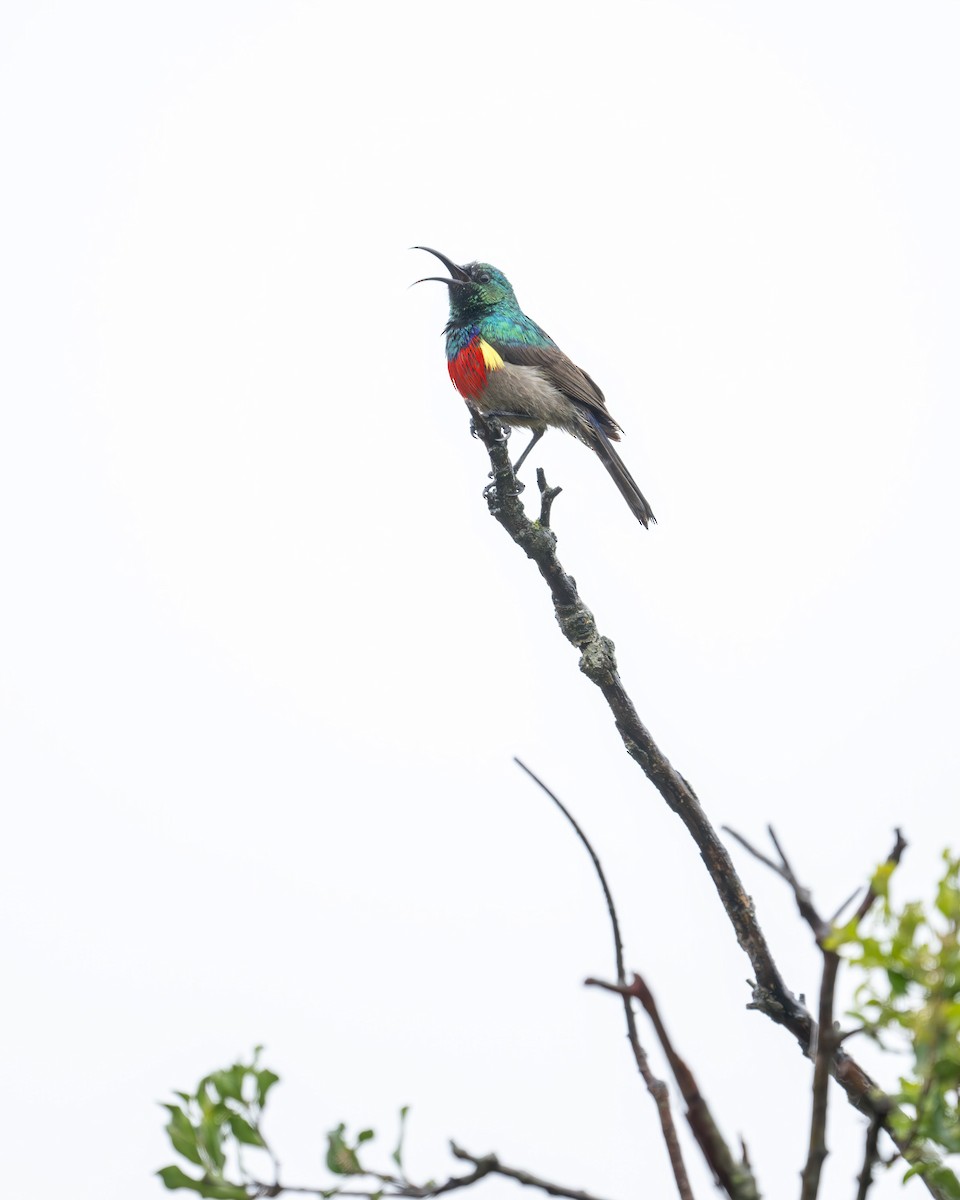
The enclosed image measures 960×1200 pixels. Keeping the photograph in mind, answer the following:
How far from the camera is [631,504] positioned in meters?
8.94

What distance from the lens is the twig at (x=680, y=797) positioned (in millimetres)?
2248

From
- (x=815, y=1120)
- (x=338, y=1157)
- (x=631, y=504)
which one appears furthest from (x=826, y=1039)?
(x=631, y=504)

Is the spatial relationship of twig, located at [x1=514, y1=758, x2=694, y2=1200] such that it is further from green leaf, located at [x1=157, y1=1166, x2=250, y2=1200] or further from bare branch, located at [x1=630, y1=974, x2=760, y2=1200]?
green leaf, located at [x1=157, y1=1166, x2=250, y2=1200]

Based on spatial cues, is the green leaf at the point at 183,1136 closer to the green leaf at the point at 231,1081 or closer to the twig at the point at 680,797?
the green leaf at the point at 231,1081

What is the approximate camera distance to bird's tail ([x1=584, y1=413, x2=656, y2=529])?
8938 millimetres

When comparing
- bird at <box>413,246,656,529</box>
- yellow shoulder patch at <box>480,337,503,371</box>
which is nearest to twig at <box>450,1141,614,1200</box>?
bird at <box>413,246,656,529</box>

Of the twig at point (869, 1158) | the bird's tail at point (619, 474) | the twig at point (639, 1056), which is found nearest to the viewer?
the twig at point (869, 1158)

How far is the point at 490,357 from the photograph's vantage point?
904 cm

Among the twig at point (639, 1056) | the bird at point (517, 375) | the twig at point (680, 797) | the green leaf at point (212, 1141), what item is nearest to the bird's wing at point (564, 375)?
the bird at point (517, 375)

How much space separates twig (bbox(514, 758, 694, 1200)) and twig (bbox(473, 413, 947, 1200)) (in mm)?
237

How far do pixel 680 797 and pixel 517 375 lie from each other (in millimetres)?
6230

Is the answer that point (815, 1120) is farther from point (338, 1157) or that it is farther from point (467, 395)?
point (467, 395)

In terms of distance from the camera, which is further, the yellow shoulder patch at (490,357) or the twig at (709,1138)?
the yellow shoulder patch at (490,357)

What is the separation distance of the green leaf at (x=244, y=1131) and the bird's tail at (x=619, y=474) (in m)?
7.34
